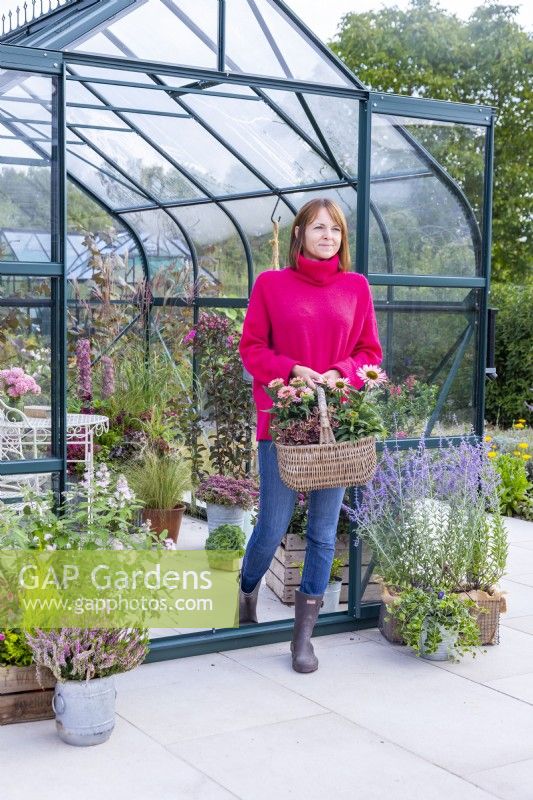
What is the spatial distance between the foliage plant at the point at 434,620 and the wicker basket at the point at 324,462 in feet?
2.16

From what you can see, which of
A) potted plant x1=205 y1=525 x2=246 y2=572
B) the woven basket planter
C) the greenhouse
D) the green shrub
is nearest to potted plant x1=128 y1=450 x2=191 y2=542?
the greenhouse

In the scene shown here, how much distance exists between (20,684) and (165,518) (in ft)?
7.98

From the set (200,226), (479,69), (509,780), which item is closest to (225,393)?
(200,226)

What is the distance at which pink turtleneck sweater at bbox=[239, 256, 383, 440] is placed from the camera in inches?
155

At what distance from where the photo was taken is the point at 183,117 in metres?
6.57

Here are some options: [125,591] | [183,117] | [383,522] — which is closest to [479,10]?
[183,117]

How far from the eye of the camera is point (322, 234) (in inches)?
155

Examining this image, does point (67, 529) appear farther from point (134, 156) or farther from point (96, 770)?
point (134, 156)

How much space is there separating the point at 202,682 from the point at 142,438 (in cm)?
283

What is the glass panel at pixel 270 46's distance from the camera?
16.8 ft

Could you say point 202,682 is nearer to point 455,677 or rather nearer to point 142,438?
point 455,677

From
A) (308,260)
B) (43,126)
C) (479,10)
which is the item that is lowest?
(308,260)

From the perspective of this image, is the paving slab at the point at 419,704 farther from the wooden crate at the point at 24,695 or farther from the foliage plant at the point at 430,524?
the wooden crate at the point at 24,695

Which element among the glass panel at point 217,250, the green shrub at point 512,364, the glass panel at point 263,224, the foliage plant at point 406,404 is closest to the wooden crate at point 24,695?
the foliage plant at point 406,404
